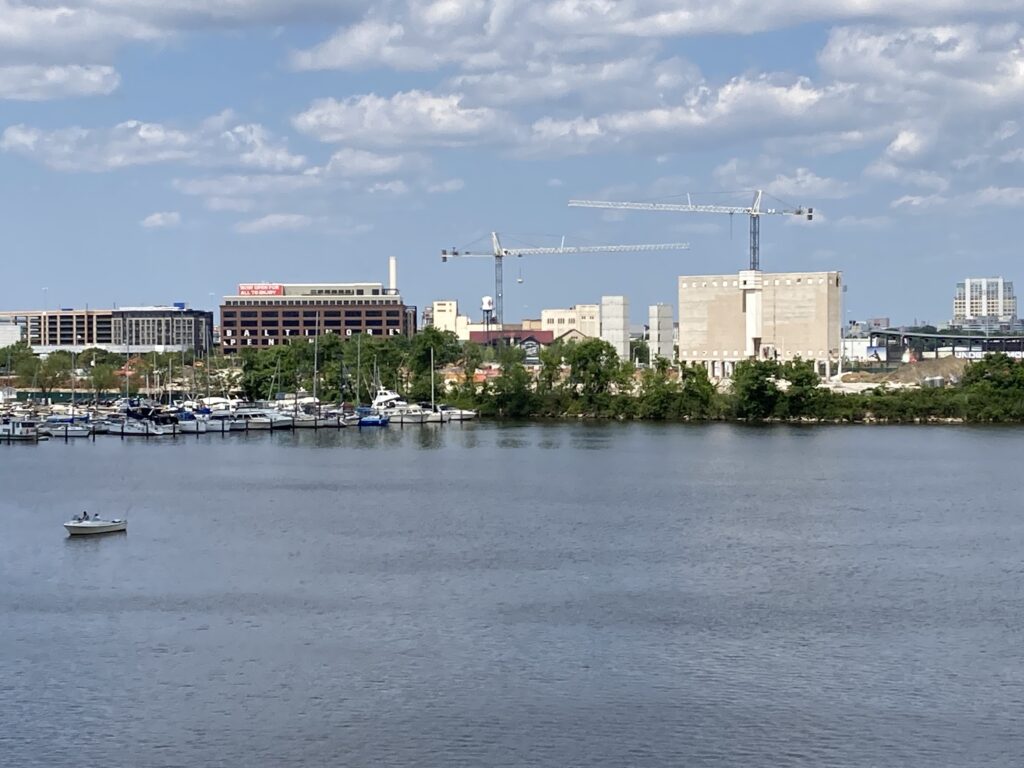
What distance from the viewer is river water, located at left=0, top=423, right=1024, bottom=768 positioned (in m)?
21.0

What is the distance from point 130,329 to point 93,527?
5585 inches

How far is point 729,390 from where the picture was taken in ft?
291

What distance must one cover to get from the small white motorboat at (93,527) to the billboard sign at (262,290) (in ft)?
405

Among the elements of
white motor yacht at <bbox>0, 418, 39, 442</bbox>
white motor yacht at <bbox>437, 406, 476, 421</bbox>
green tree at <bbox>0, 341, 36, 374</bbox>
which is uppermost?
green tree at <bbox>0, 341, 36, 374</bbox>

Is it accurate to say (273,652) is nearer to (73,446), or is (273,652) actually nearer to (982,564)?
(982,564)

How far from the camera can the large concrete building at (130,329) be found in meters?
174

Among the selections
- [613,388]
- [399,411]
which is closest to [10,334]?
[399,411]

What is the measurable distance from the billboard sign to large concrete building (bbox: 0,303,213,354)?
10.5 m

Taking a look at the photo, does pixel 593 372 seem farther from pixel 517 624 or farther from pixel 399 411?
pixel 517 624

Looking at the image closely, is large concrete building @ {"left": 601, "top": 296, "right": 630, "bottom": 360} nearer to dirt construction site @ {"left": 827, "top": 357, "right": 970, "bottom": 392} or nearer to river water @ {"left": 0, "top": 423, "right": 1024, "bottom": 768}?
dirt construction site @ {"left": 827, "top": 357, "right": 970, "bottom": 392}

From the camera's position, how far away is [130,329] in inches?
6924

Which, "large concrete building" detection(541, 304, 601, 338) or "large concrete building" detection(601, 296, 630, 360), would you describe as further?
"large concrete building" detection(541, 304, 601, 338)

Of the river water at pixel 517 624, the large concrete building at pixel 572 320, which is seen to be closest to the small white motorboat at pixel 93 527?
the river water at pixel 517 624

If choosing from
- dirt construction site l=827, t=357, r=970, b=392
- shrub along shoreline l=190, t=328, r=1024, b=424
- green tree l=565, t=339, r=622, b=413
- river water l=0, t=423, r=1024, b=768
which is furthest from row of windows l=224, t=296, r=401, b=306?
river water l=0, t=423, r=1024, b=768
